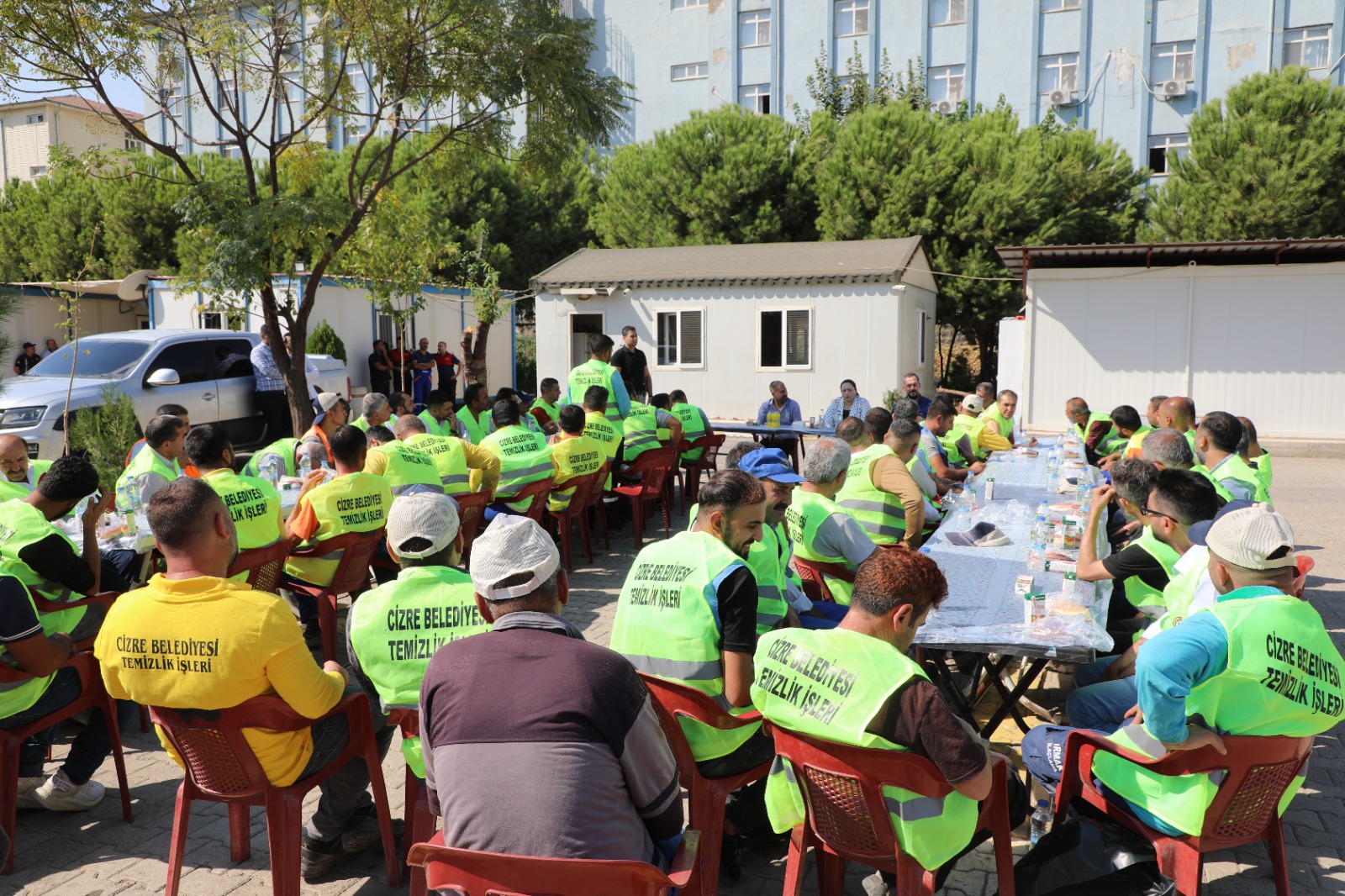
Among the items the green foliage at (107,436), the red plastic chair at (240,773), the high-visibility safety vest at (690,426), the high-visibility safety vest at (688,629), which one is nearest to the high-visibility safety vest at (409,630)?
the red plastic chair at (240,773)

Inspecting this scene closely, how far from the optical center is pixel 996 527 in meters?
5.85

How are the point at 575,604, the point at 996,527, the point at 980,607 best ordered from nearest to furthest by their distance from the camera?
the point at 980,607
the point at 996,527
the point at 575,604

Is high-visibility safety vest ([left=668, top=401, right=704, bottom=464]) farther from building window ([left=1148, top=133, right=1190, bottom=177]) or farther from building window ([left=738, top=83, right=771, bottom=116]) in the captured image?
building window ([left=738, top=83, right=771, bottom=116])

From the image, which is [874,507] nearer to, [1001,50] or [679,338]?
[679,338]

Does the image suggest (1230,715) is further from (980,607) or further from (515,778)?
(515,778)

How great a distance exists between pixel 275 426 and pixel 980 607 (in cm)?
1167

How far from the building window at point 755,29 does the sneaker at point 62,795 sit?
33.3 meters

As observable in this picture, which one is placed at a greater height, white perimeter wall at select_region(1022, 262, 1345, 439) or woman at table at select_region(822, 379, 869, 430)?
white perimeter wall at select_region(1022, 262, 1345, 439)

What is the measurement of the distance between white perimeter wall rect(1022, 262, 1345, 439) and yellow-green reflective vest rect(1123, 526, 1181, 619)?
13.2m

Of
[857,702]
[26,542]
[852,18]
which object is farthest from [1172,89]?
[26,542]

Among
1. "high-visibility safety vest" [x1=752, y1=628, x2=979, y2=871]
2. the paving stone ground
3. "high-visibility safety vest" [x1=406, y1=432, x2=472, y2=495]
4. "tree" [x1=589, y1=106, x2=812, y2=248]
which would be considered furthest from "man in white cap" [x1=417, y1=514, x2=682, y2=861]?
"tree" [x1=589, y1=106, x2=812, y2=248]

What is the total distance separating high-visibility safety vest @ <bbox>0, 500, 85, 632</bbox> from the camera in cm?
396

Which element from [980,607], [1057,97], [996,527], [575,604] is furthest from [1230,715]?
[1057,97]

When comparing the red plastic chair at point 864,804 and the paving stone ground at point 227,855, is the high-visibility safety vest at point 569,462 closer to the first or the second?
the paving stone ground at point 227,855
